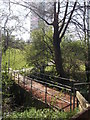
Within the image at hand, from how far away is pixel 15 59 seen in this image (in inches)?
73.6

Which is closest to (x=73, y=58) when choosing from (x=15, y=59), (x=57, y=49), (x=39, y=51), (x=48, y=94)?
(x=57, y=49)

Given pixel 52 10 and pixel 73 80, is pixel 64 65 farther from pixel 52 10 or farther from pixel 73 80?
pixel 52 10

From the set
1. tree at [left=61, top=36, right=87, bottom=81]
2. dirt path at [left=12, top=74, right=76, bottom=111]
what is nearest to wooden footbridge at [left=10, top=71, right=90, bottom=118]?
dirt path at [left=12, top=74, right=76, bottom=111]

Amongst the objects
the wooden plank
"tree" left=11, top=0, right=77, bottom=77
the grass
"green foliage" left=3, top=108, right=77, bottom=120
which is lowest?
"green foliage" left=3, top=108, right=77, bottom=120

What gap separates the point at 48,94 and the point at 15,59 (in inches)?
22.8

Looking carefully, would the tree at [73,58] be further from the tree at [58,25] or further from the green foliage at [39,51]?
the green foliage at [39,51]

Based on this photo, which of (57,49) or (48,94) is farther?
(57,49)

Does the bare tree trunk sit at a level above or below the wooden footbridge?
above

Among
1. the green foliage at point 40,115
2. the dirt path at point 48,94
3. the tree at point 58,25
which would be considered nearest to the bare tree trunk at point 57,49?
the tree at point 58,25

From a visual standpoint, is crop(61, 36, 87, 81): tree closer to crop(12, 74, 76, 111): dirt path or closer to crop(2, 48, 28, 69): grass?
crop(12, 74, 76, 111): dirt path

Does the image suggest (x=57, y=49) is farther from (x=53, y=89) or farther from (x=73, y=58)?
(x=53, y=89)

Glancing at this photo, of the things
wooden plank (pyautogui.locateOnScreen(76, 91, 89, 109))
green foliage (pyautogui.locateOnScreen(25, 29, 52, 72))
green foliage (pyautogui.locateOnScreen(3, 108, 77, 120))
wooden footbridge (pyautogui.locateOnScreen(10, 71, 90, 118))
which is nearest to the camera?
green foliage (pyautogui.locateOnScreen(3, 108, 77, 120))

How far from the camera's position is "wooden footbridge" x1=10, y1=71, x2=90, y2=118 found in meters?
1.92

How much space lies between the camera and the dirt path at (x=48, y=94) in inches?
77.3
